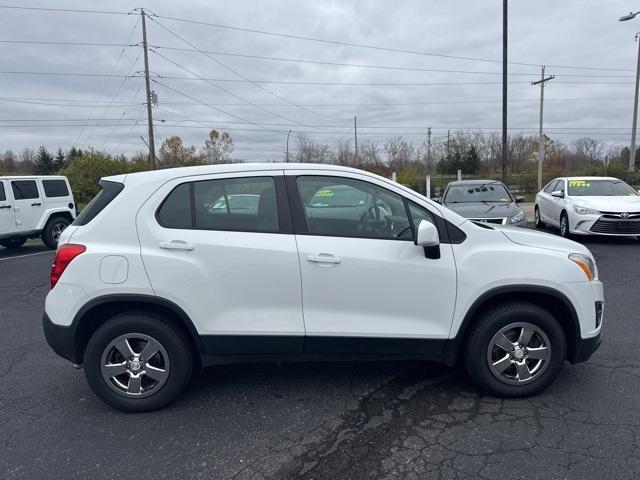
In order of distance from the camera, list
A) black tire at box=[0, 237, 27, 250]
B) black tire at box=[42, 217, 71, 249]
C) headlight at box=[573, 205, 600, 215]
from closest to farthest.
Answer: headlight at box=[573, 205, 600, 215], black tire at box=[42, 217, 71, 249], black tire at box=[0, 237, 27, 250]

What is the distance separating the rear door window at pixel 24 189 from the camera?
40.3ft

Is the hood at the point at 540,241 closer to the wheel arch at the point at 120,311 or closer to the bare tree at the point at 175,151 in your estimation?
the wheel arch at the point at 120,311

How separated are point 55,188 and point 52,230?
44.8 inches

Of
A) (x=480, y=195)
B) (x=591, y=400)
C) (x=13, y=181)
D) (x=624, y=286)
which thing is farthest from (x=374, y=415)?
(x=13, y=181)

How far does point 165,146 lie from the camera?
2169 inches

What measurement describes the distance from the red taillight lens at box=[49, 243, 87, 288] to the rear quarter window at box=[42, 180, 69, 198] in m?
10.9

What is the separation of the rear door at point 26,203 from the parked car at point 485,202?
10.1 meters

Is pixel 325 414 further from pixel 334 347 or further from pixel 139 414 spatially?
pixel 139 414

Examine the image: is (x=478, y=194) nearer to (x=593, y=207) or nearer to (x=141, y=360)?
(x=593, y=207)

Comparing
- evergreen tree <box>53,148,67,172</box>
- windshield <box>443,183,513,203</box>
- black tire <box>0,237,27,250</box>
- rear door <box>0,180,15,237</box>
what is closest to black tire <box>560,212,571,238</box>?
windshield <box>443,183,513,203</box>

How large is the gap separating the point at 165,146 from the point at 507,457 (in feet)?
185

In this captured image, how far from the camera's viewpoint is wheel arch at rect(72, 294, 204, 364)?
11.2 ft

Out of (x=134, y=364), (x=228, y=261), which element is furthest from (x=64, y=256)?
(x=228, y=261)

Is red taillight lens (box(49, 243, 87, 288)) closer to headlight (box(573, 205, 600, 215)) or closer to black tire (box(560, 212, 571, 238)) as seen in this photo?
headlight (box(573, 205, 600, 215))
